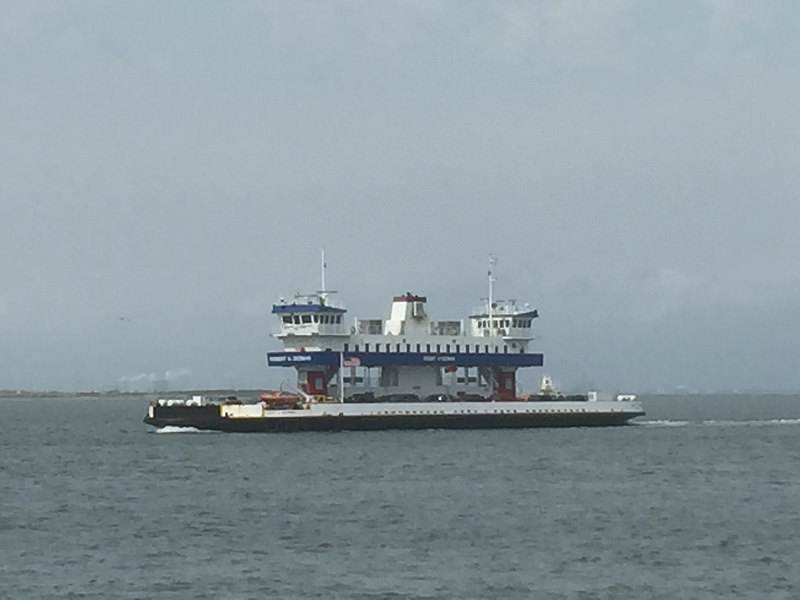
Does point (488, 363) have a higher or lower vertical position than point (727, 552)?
higher

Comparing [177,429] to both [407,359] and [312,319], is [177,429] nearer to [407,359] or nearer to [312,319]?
[312,319]

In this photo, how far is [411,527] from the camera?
168ft

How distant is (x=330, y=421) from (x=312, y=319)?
6785mm

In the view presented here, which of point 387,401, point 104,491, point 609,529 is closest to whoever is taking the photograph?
point 609,529

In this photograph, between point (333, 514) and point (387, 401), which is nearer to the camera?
point (333, 514)

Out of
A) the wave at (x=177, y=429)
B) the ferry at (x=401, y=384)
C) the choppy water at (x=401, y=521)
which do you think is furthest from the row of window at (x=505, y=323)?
the wave at (x=177, y=429)

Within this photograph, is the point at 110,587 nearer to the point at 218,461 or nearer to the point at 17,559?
the point at 17,559

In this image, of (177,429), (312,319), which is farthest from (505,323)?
(177,429)

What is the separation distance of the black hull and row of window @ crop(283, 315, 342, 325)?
6.50 m

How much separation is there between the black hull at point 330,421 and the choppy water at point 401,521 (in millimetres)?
4080

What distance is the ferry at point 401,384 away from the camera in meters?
94.5

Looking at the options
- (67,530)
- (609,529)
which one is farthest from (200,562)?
(609,529)

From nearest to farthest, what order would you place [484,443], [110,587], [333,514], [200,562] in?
[110,587] < [200,562] < [333,514] < [484,443]

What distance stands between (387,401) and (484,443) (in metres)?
11.2
